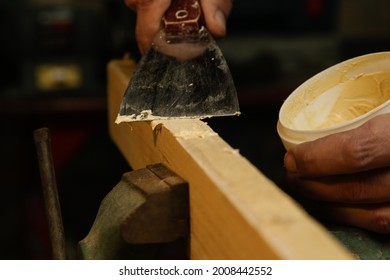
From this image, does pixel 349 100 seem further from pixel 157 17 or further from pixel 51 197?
pixel 51 197

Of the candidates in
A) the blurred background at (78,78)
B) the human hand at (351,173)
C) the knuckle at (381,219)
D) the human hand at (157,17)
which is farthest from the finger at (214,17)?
the blurred background at (78,78)

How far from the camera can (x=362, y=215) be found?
1.00 m

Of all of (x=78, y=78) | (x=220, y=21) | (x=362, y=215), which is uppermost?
(x=220, y=21)

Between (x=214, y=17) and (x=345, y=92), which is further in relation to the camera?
(x=214, y=17)

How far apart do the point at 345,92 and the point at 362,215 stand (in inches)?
9.6

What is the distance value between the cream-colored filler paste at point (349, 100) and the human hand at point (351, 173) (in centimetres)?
13

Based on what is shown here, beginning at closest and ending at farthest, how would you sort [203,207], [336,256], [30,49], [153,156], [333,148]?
[336,256]
[203,207]
[333,148]
[153,156]
[30,49]

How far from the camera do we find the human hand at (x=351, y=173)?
937 millimetres

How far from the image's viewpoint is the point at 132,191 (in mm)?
895

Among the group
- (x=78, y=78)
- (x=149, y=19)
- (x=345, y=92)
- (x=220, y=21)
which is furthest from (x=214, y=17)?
(x=78, y=78)

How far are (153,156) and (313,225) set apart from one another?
1.40 feet

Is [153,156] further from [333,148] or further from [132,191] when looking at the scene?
[333,148]

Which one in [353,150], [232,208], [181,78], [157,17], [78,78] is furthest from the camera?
[78,78]
